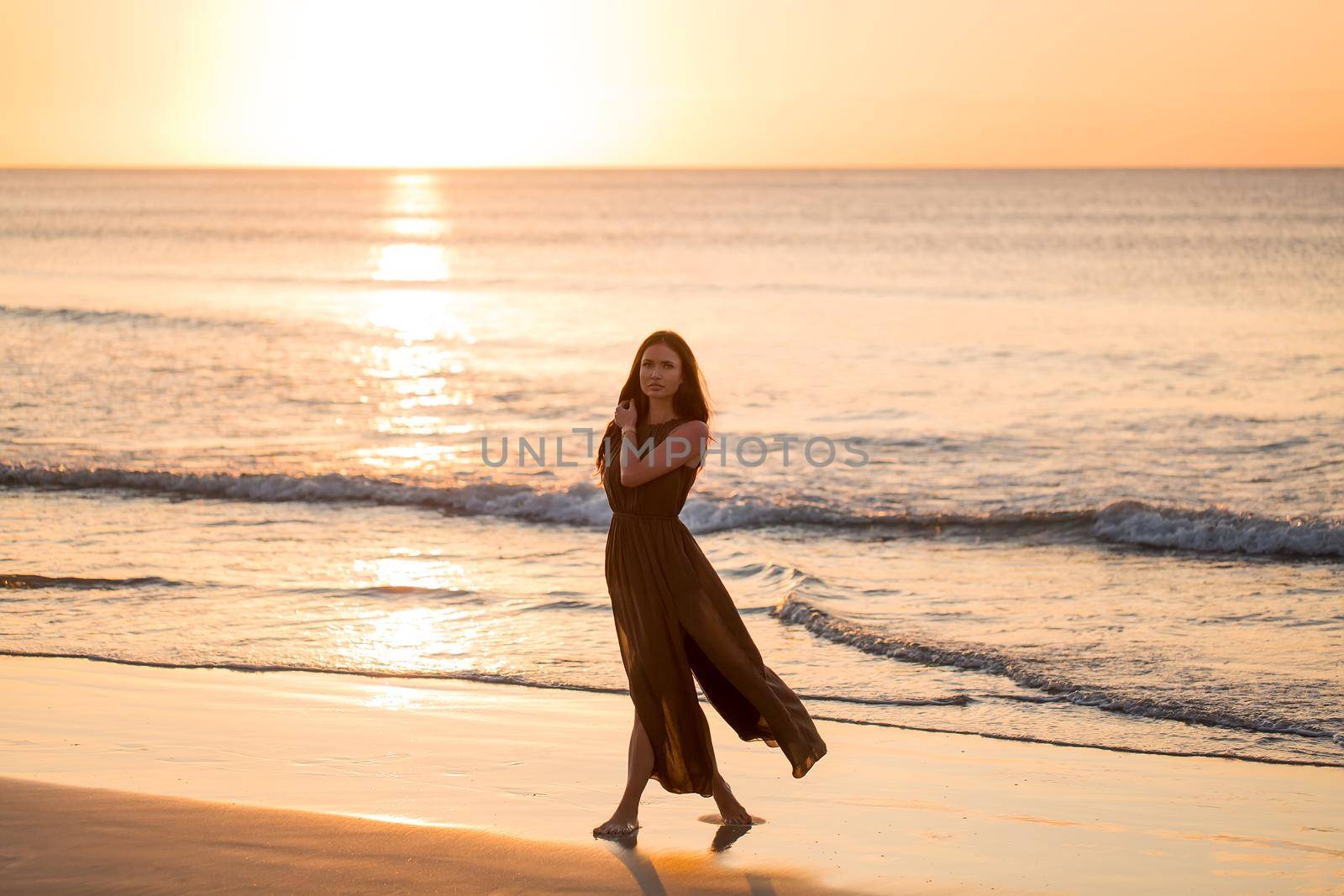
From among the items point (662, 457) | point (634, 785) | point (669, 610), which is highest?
point (662, 457)

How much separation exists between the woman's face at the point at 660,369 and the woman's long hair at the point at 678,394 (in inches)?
0.8

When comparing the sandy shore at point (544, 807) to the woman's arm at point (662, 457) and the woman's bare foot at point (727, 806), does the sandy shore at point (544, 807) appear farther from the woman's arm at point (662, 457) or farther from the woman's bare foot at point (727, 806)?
the woman's arm at point (662, 457)

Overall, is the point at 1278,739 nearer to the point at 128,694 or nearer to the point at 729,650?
the point at 729,650

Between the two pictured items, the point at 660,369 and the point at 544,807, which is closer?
the point at 660,369

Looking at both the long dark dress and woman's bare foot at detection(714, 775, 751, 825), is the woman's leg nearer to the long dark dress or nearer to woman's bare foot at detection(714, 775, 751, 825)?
the long dark dress

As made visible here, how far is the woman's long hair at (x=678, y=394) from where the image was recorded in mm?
4914

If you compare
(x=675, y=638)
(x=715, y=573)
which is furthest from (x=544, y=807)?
(x=715, y=573)

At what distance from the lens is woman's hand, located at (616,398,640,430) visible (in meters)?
4.94

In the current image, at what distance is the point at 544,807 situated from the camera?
521 centimetres

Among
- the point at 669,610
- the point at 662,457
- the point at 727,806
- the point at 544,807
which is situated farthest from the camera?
the point at 544,807

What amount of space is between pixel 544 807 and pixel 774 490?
8.64 metres

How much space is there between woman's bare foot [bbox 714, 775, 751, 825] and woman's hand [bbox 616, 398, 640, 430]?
1394 mm

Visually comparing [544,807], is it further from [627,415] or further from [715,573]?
[627,415]

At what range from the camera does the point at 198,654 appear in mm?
7672
